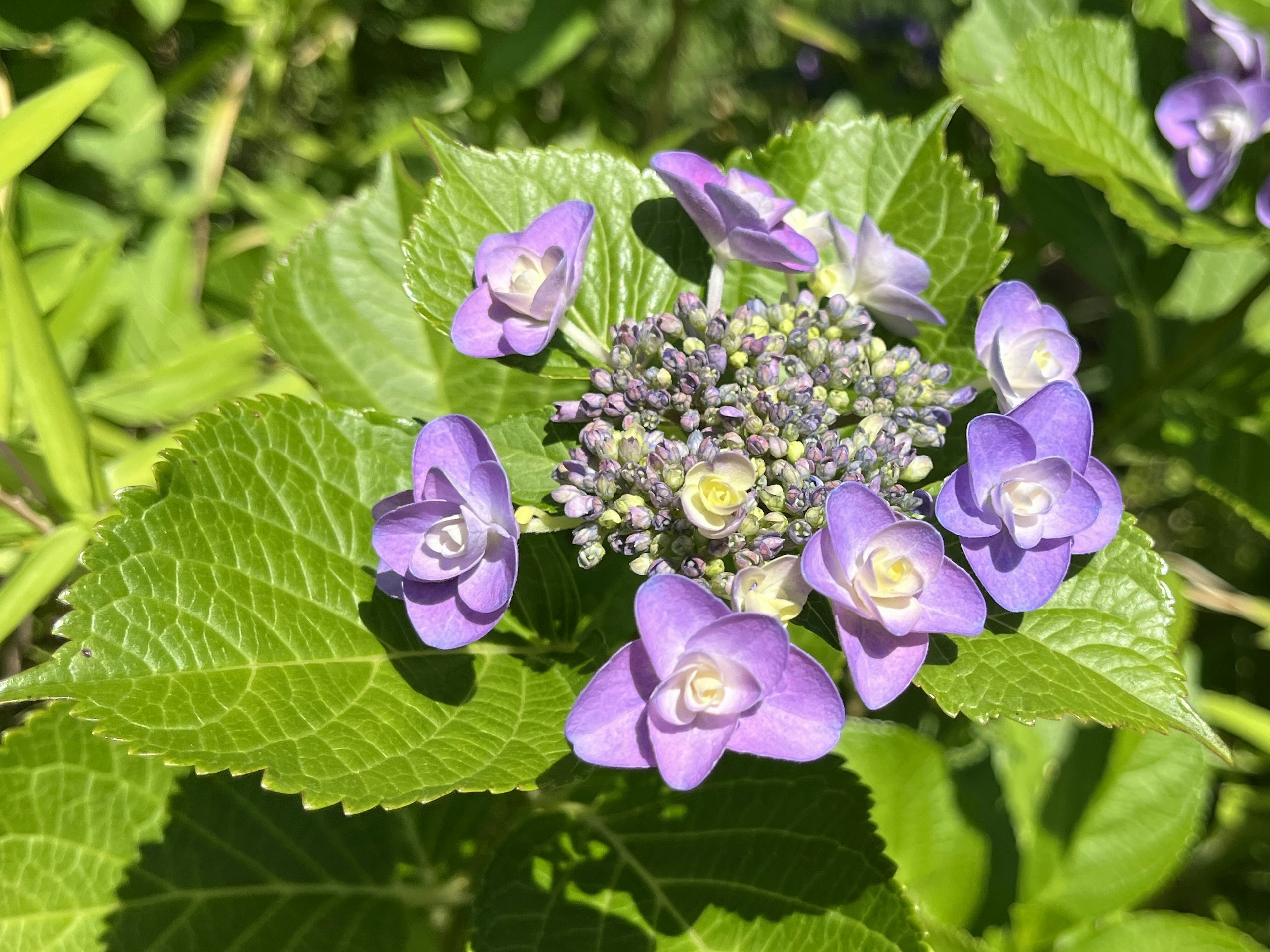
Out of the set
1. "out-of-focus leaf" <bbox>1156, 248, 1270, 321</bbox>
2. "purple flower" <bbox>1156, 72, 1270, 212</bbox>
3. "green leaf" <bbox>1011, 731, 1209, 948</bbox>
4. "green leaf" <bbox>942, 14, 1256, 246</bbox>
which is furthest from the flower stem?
"out-of-focus leaf" <bbox>1156, 248, 1270, 321</bbox>

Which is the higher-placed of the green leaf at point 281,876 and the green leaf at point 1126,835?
the green leaf at point 281,876

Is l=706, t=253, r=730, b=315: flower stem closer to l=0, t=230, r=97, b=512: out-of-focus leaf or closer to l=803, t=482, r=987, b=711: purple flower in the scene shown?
l=803, t=482, r=987, b=711: purple flower

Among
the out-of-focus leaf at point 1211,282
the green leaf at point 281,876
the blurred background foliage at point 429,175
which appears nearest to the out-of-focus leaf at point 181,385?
the blurred background foliage at point 429,175

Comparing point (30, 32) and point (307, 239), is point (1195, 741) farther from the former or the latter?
point (30, 32)

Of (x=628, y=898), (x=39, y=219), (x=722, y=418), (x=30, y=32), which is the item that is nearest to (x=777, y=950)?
(x=628, y=898)

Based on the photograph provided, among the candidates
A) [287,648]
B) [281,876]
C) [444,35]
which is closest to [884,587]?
[287,648]

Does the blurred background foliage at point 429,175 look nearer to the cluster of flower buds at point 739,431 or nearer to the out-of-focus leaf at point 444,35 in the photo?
the out-of-focus leaf at point 444,35

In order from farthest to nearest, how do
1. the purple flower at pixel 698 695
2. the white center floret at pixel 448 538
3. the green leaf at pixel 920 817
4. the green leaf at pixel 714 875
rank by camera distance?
1. the green leaf at pixel 920 817
2. the green leaf at pixel 714 875
3. the white center floret at pixel 448 538
4. the purple flower at pixel 698 695

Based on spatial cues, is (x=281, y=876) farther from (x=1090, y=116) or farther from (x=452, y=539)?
(x=1090, y=116)

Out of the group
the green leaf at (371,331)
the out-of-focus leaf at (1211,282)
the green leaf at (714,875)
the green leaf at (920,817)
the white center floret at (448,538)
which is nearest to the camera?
the white center floret at (448,538)
